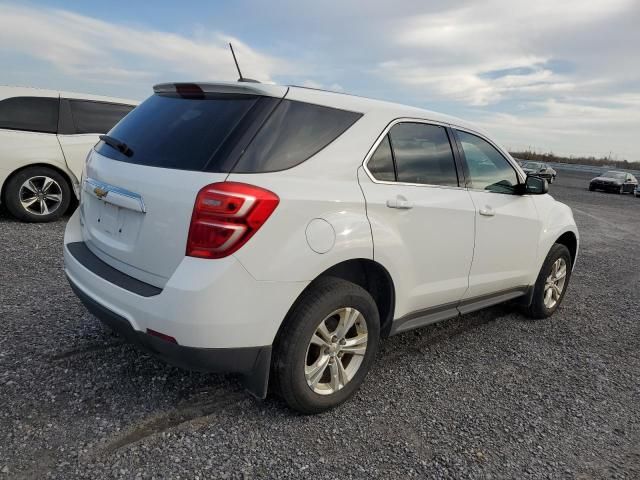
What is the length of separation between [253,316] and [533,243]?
2.84 metres

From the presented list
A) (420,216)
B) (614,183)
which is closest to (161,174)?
(420,216)

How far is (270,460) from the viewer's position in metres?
2.42

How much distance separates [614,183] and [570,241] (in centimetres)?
2783

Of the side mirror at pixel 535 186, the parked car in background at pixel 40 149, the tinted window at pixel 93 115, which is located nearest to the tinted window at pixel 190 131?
the side mirror at pixel 535 186

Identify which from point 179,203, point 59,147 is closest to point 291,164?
point 179,203

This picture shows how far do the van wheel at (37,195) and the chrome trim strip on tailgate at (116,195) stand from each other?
15.6 ft

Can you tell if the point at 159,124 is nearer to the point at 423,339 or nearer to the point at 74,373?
the point at 74,373

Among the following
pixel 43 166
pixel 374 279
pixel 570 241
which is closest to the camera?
pixel 374 279

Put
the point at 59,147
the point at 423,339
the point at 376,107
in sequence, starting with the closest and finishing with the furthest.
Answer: the point at 376,107, the point at 423,339, the point at 59,147

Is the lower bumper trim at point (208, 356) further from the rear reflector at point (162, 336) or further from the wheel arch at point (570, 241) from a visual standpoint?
the wheel arch at point (570, 241)

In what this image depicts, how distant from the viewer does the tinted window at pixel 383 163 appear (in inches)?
113

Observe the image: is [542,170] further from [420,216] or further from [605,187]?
[420,216]

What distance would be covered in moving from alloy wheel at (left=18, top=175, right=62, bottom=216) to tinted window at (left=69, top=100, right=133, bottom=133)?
87 cm

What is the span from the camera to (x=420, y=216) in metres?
3.06
